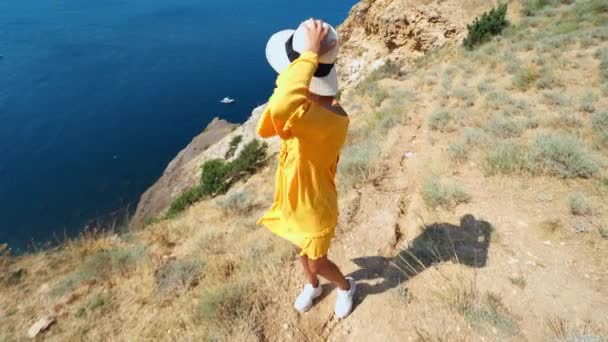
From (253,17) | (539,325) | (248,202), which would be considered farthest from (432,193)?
(253,17)

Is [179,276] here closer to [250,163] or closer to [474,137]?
[474,137]

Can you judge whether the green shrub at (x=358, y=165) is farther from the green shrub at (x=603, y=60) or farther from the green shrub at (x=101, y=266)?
the green shrub at (x=603, y=60)

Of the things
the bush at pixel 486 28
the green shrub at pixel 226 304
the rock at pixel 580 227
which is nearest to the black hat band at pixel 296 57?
the green shrub at pixel 226 304

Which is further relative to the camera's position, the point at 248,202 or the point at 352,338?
the point at 248,202

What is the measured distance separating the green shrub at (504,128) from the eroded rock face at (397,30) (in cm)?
1107

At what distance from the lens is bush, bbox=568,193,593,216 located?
2.91 m

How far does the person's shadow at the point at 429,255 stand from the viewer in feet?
8.49

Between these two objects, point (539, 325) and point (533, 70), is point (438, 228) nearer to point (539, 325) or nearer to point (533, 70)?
point (539, 325)

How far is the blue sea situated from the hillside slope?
747 inches

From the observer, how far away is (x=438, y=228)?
3.03 m

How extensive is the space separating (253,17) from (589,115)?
87.6 m

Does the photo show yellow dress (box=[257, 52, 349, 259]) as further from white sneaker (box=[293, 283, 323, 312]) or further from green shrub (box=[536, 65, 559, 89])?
green shrub (box=[536, 65, 559, 89])

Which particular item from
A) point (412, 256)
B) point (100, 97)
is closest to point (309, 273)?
point (412, 256)

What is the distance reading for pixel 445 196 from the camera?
3408mm
